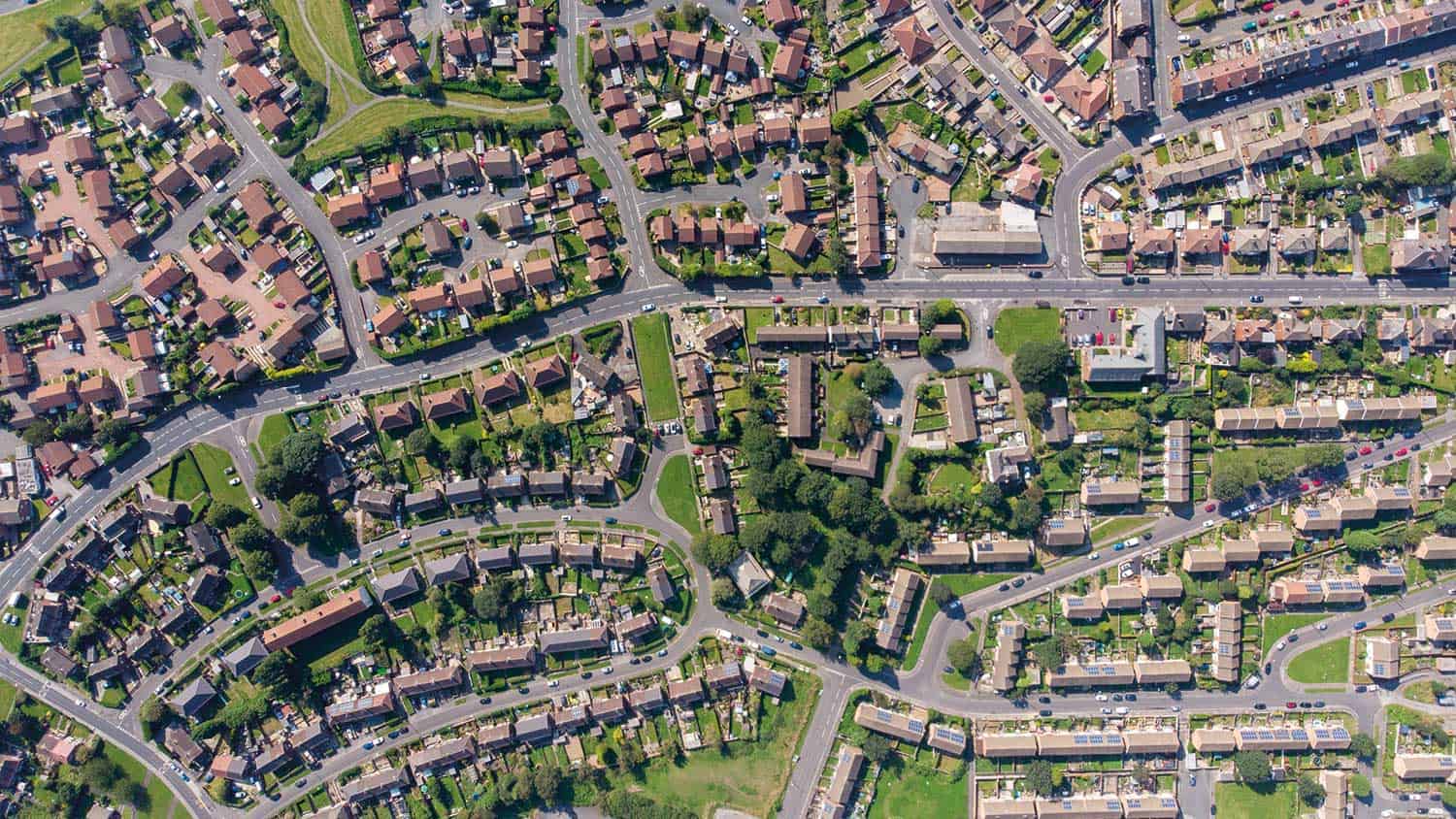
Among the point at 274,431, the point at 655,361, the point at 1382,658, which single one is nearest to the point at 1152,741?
the point at 1382,658

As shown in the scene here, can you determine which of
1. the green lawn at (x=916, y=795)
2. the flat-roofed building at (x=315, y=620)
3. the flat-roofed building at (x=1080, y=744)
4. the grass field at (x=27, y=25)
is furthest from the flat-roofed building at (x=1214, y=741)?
the grass field at (x=27, y=25)

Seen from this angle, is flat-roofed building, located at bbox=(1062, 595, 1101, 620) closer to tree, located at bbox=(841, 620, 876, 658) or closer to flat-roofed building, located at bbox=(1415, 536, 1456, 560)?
tree, located at bbox=(841, 620, 876, 658)

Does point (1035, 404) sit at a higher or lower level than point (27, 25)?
lower

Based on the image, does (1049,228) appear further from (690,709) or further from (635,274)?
(690,709)

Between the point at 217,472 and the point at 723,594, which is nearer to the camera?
the point at 723,594

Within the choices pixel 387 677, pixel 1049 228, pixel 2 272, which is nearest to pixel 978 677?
pixel 1049 228

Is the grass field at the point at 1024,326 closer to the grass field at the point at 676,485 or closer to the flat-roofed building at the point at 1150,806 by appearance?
the grass field at the point at 676,485

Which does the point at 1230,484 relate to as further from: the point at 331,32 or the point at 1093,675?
the point at 331,32
